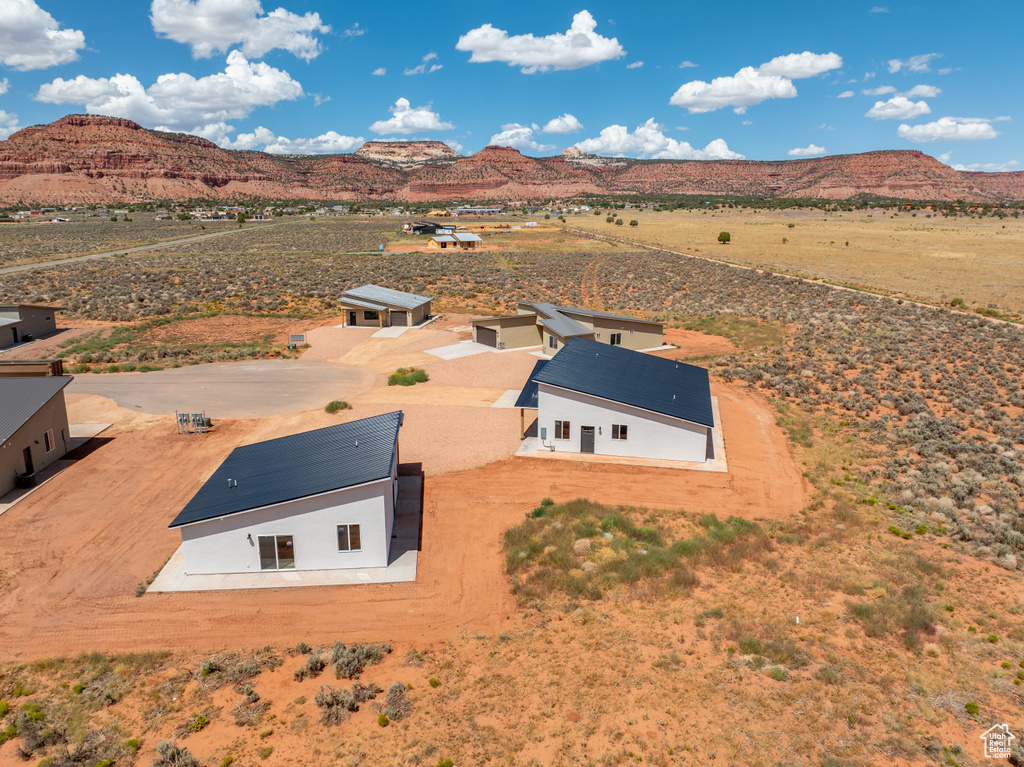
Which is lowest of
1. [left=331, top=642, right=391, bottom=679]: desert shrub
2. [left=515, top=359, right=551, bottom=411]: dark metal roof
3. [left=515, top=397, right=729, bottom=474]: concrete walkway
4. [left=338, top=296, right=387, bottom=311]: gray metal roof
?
[left=331, top=642, right=391, bottom=679]: desert shrub

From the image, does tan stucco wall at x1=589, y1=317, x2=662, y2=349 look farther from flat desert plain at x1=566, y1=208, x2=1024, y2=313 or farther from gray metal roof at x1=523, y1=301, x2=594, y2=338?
flat desert plain at x1=566, y1=208, x2=1024, y2=313

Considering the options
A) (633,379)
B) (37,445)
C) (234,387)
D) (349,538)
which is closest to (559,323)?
(633,379)

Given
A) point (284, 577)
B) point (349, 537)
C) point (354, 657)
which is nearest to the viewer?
point (354, 657)

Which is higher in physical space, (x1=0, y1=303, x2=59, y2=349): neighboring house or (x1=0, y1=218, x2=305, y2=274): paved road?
(x1=0, y1=218, x2=305, y2=274): paved road

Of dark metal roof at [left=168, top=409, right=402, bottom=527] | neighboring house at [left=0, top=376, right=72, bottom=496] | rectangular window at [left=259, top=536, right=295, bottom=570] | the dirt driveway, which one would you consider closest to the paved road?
the dirt driveway

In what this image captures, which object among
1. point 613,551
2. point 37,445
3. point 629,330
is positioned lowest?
point 613,551

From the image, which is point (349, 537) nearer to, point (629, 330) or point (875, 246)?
point (629, 330)

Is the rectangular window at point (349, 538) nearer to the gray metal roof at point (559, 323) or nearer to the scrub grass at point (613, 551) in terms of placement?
the scrub grass at point (613, 551)
